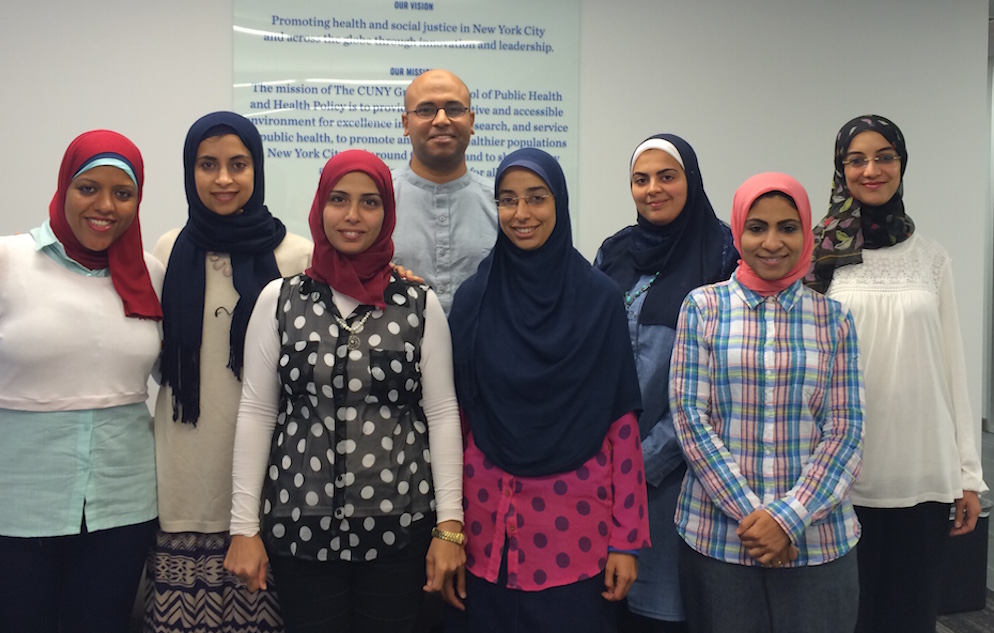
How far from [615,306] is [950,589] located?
7.04ft

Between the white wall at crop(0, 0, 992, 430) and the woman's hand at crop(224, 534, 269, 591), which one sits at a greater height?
the white wall at crop(0, 0, 992, 430)

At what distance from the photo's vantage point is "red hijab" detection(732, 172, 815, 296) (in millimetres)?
1559

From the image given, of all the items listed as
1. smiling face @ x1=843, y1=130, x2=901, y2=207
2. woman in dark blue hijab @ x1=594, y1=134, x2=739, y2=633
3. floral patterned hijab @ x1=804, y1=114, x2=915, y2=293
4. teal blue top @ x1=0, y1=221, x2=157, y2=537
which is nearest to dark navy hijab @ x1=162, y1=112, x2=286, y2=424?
teal blue top @ x1=0, y1=221, x2=157, y2=537

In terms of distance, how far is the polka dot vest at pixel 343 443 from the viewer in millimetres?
1413

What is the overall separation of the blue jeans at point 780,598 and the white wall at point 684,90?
1.77m

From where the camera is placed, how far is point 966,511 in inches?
74.1

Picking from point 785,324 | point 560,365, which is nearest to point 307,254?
point 560,365

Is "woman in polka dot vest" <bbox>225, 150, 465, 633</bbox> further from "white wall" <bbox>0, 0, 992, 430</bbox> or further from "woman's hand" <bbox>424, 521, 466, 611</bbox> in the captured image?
"white wall" <bbox>0, 0, 992, 430</bbox>

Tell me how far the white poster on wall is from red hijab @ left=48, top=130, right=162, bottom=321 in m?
1.24

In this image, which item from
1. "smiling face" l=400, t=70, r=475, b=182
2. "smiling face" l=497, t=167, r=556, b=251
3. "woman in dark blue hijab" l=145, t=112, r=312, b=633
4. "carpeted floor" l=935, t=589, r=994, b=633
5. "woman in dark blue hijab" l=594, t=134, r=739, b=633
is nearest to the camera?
"smiling face" l=497, t=167, r=556, b=251

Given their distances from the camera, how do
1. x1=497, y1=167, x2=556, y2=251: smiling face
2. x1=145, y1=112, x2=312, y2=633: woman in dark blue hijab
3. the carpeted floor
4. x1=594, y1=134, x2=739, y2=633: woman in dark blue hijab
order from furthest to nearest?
the carpeted floor
x1=594, y1=134, x2=739, y2=633: woman in dark blue hijab
x1=145, y1=112, x2=312, y2=633: woman in dark blue hijab
x1=497, y1=167, x2=556, y2=251: smiling face

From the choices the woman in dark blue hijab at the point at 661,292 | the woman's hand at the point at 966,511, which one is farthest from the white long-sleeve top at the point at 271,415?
the woman's hand at the point at 966,511

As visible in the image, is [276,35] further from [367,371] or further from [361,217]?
[367,371]

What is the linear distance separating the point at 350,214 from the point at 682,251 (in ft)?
2.95
